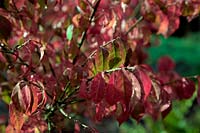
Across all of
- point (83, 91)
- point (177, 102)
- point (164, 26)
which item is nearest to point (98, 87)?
point (83, 91)

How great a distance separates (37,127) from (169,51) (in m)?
7.83

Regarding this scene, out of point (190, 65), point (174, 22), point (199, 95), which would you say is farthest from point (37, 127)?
point (190, 65)

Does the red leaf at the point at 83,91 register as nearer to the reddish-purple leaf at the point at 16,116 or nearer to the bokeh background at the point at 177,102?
the reddish-purple leaf at the point at 16,116

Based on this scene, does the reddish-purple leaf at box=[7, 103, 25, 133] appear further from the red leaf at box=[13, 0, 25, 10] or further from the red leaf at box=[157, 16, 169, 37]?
the red leaf at box=[157, 16, 169, 37]

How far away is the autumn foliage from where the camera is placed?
1.47m

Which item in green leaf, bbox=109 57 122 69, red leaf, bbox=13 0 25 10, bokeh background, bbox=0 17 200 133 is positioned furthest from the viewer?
bokeh background, bbox=0 17 200 133

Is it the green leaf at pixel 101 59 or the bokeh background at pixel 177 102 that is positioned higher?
the green leaf at pixel 101 59

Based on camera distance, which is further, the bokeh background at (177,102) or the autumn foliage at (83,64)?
the bokeh background at (177,102)

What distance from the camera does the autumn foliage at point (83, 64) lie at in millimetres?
1466

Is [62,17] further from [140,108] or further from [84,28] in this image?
[140,108]

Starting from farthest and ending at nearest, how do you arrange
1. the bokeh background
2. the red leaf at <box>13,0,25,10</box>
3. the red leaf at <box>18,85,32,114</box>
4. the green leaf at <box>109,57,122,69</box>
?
the bokeh background
the red leaf at <box>13,0,25,10</box>
the green leaf at <box>109,57,122,69</box>
the red leaf at <box>18,85,32,114</box>

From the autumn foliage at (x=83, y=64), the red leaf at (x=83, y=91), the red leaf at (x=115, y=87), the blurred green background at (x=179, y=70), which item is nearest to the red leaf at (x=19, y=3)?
the autumn foliage at (x=83, y=64)

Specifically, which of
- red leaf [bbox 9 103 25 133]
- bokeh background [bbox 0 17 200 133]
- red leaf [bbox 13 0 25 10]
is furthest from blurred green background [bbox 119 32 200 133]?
red leaf [bbox 9 103 25 133]

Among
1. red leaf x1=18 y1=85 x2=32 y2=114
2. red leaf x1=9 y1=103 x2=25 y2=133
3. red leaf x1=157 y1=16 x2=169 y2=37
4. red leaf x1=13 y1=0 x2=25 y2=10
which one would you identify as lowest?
red leaf x1=9 y1=103 x2=25 y2=133
